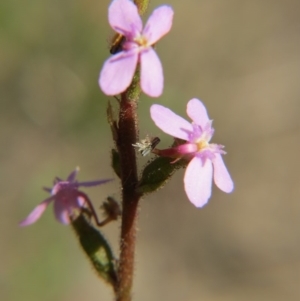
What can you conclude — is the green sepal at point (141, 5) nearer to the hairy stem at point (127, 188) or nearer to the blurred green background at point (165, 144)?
the hairy stem at point (127, 188)

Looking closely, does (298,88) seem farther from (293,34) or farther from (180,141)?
(180,141)

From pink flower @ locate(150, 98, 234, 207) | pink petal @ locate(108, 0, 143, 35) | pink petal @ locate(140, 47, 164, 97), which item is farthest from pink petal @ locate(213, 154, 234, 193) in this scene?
pink petal @ locate(108, 0, 143, 35)

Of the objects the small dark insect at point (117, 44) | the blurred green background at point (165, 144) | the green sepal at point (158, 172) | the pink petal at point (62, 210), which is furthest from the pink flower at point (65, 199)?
the blurred green background at point (165, 144)

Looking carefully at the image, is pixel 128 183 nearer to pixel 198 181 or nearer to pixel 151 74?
pixel 198 181

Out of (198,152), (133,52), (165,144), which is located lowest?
(198,152)

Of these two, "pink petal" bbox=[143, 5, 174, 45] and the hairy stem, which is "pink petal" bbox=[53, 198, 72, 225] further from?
"pink petal" bbox=[143, 5, 174, 45]

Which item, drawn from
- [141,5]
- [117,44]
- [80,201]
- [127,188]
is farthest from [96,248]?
[141,5]
